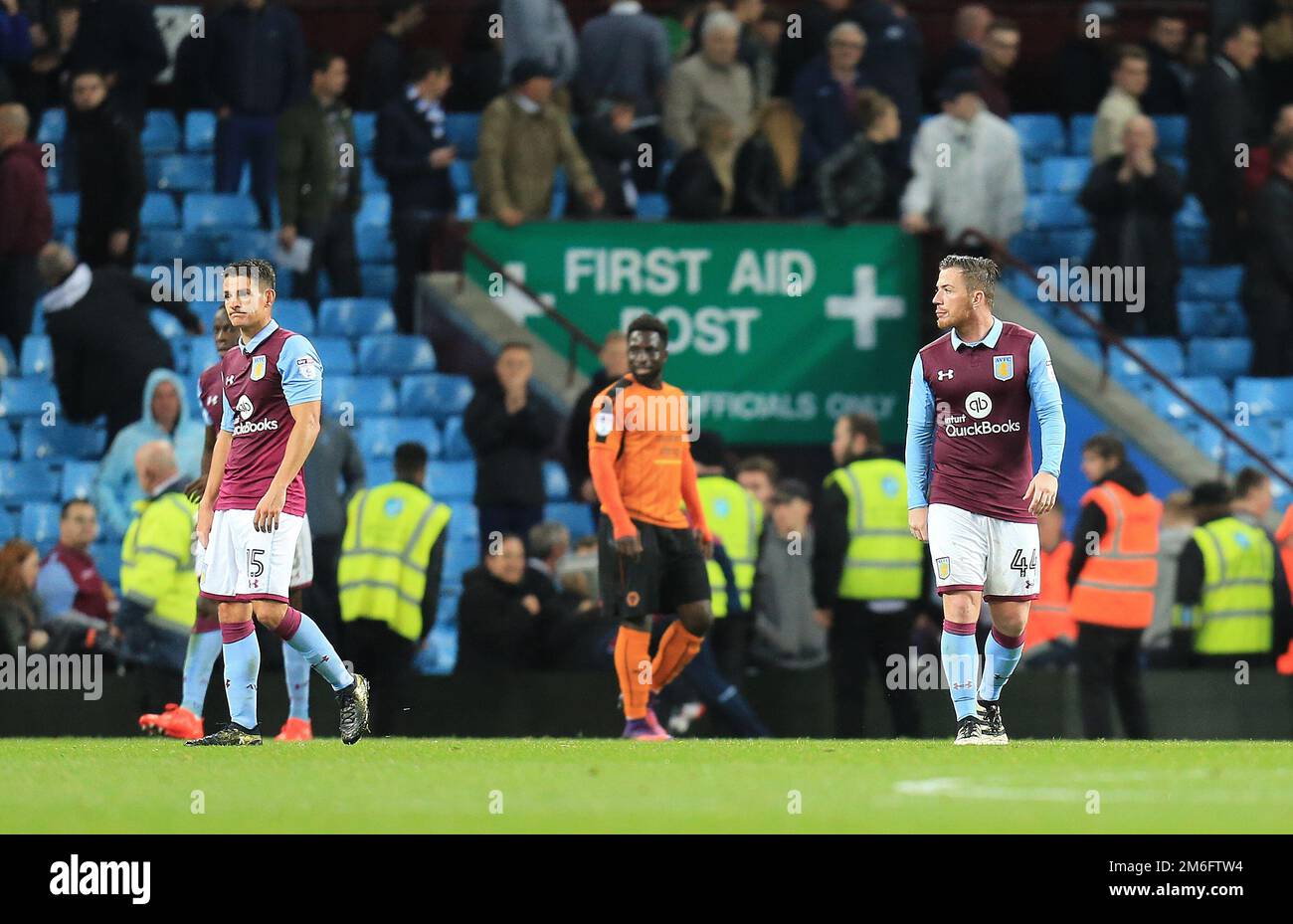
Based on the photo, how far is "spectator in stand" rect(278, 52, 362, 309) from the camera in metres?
16.5

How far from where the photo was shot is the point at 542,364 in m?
16.5

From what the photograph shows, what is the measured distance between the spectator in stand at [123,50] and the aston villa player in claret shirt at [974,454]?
341 inches

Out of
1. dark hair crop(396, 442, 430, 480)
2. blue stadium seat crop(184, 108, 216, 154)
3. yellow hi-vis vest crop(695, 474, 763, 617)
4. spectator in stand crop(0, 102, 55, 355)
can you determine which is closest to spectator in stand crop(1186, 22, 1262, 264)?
yellow hi-vis vest crop(695, 474, 763, 617)

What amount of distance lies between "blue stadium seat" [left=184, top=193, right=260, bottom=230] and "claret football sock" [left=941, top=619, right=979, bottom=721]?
8639 millimetres

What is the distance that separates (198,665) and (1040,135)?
32.9 feet

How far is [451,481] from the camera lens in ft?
53.2

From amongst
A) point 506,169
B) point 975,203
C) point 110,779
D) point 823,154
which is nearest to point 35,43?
point 506,169

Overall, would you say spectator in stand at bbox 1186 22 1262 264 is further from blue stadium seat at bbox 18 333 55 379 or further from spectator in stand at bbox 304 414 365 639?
blue stadium seat at bbox 18 333 55 379

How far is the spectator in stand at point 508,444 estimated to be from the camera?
1505cm

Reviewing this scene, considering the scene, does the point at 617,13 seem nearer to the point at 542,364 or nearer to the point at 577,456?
the point at 542,364

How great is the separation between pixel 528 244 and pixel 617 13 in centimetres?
193
